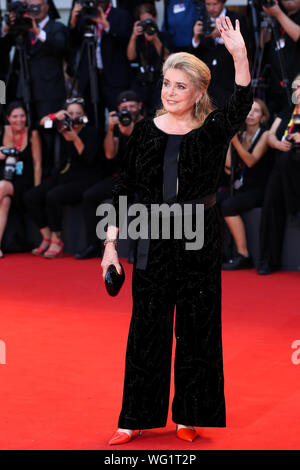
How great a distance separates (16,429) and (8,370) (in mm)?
799

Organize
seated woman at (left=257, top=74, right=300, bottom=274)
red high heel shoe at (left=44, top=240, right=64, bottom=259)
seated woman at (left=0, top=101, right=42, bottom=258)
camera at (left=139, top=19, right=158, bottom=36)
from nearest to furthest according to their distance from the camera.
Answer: seated woman at (left=257, top=74, right=300, bottom=274), camera at (left=139, top=19, right=158, bottom=36), red high heel shoe at (left=44, top=240, right=64, bottom=259), seated woman at (left=0, top=101, right=42, bottom=258)

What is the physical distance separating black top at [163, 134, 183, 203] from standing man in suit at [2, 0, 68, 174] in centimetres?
502

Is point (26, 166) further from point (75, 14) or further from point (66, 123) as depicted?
point (75, 14)

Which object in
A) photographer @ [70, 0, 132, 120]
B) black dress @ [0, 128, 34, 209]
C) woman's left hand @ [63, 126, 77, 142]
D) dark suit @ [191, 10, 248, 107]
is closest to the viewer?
dark suit @ [191, 10, 248, 107]

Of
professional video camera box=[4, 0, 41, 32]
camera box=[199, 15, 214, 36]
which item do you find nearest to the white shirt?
professional video camera box=[4, 0, 41, 32]

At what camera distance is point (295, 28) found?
6.51m

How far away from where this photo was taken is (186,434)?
276 centimetres

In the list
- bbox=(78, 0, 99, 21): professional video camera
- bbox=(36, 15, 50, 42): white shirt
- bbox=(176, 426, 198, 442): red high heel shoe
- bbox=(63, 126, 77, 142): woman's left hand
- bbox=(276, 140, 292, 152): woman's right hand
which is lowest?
bbox=(176, 426, 198, 442): red high heel shoe

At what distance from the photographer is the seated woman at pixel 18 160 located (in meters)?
7.52

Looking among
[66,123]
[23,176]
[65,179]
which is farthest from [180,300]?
[23,176]

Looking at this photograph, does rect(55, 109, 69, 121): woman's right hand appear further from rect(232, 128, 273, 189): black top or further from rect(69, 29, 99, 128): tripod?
rect(232, 128, 273, 189): black top

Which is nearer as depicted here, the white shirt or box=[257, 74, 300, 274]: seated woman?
box=[257, 74, 300, 274]: seated woman

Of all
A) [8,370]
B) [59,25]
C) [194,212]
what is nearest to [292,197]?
[59,25]

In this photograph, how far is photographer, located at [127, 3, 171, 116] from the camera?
7.06 meters
